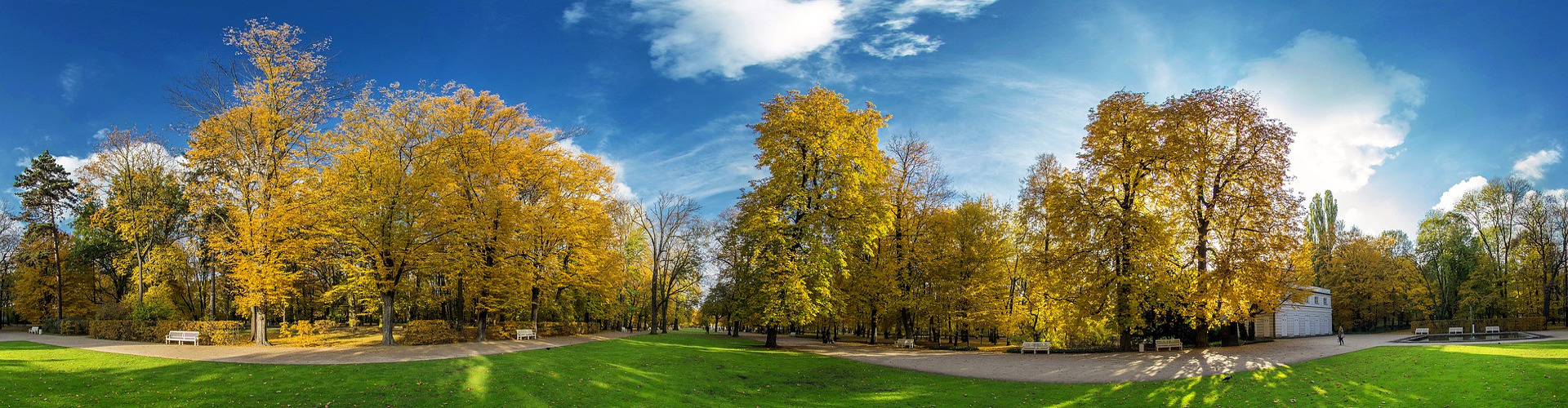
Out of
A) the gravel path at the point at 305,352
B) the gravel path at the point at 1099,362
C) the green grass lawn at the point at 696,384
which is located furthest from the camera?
the gravel path at the point at 1099,362

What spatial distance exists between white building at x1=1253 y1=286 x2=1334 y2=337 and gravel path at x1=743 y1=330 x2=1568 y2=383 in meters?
12.8

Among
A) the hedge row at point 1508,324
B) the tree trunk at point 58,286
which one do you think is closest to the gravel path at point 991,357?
the tree trunk at point 58,286

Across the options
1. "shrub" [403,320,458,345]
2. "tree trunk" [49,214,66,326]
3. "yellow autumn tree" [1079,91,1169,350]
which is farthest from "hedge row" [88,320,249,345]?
"yellow autumn tree" [1079,91,1169,350]

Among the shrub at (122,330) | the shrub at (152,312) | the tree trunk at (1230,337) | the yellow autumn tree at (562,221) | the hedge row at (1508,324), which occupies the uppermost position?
the yellow autumn tree at (562,221)

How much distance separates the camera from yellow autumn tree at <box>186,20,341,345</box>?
23.9 metres

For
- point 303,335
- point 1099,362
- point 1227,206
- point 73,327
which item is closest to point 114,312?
point 73,327

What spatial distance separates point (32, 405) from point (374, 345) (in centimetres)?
1176

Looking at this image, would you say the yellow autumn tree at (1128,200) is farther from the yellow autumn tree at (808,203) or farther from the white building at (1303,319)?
the white building at (1303,319)

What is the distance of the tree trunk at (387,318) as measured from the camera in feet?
78.8

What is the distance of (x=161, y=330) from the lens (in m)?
25.2

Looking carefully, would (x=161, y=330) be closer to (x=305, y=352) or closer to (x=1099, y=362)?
(x=305, y=352)

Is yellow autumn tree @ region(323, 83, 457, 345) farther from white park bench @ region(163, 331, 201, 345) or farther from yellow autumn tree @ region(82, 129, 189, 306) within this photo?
yellow autumn tree @ region(82, 129, 189, 306)

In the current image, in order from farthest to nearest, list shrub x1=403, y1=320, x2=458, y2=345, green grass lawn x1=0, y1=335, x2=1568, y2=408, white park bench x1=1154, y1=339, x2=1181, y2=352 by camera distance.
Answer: shrub x1=403, y1=320, x2=458, y2=345 < white park bench x1=1154, y1=339, x2=1181, y2=352 < green grass lawn x1=0, y1=335, x2=1568, y2=408

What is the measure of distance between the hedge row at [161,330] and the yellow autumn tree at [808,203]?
63.4 feet
